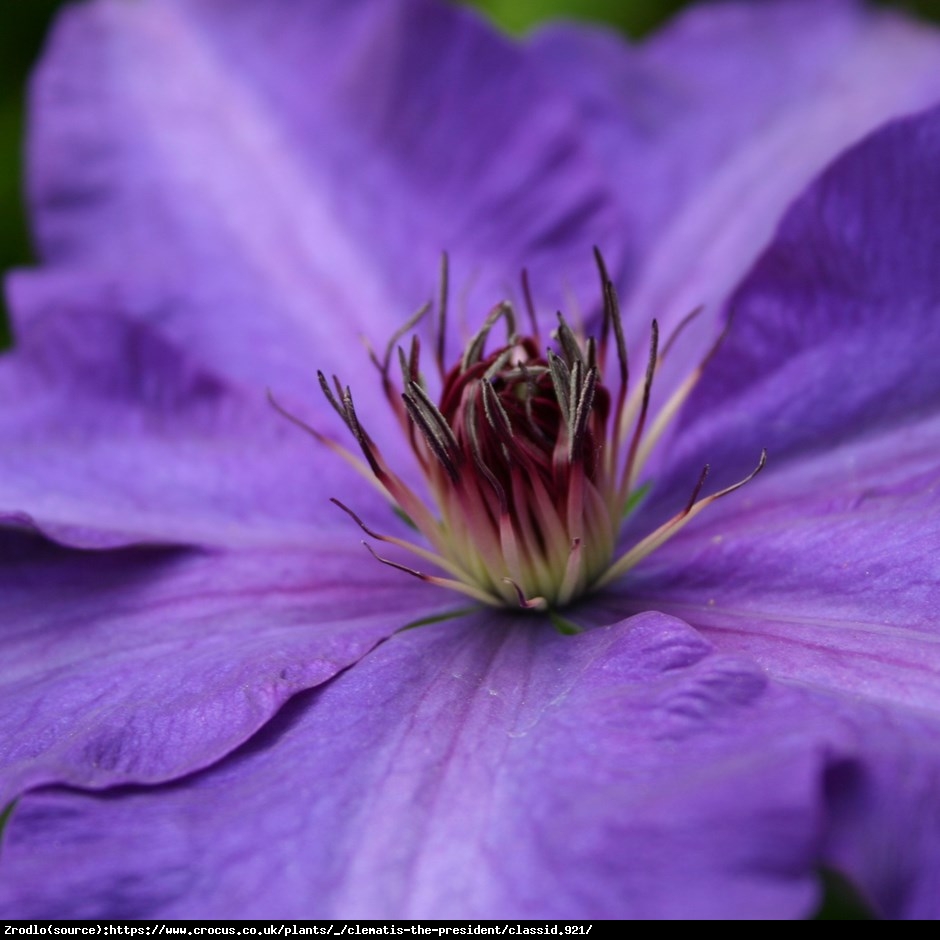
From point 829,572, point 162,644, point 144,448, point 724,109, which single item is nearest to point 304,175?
point 144,448

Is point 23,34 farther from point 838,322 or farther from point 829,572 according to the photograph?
point 829,572

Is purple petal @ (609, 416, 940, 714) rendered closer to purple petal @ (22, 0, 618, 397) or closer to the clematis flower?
the clematis flower

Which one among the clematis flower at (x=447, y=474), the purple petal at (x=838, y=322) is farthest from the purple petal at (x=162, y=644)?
the purple petal at (x=838, y=322)

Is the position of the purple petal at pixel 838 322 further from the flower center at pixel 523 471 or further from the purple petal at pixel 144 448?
the purple petal at pixel 144 448

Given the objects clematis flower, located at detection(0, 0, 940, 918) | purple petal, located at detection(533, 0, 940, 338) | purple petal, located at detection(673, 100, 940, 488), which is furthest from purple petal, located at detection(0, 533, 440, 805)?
purple petal, located at detection(533, 0, 940, 338)

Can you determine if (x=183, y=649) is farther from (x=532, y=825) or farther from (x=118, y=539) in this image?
(x=532, y=825)

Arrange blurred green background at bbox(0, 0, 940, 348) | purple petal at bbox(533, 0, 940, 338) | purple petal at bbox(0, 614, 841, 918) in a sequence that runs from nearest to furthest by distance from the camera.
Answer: purple petal at bbox(0, 614, 841, 918) → purple petal at bbox(533, 0, 940, 338) → blurred green background at bbox(0, 0, 940, 348)
